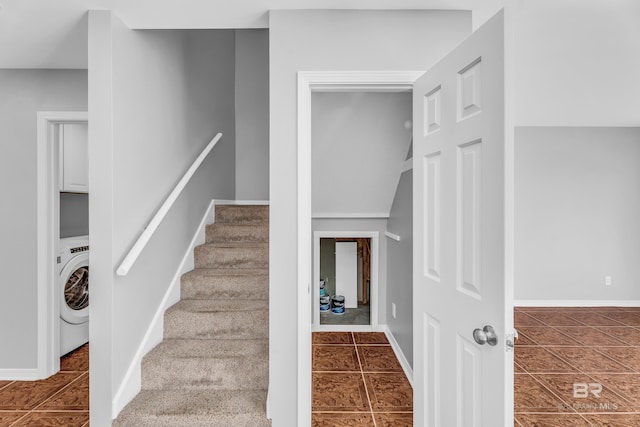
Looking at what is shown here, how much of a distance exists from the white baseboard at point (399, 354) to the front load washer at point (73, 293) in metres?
2.78

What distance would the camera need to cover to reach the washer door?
294 centimetres

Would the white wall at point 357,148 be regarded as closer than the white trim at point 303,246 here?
No

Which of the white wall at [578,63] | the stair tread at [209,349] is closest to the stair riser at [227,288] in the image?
the stair tread at [209,349]

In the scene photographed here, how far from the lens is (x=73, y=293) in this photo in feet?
10.1

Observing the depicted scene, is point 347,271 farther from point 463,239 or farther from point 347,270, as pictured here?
point 463,239

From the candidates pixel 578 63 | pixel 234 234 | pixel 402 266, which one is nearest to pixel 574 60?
pixel 578 63

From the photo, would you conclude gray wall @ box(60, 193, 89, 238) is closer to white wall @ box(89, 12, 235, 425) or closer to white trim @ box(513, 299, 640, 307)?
white wall @ box(89, 12, 235, 425)

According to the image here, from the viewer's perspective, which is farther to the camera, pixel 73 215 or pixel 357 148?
pixel 73 215

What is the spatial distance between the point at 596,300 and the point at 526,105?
2825 millimetres

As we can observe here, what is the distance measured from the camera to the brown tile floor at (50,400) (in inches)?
84.7

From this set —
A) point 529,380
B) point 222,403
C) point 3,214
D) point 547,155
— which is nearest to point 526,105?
point 547,155

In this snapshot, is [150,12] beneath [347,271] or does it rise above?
above

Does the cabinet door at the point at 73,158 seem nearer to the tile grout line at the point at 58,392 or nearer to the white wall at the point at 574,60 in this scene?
the tile grout line at the point at 58,392

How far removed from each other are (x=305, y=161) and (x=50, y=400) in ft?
7.82
